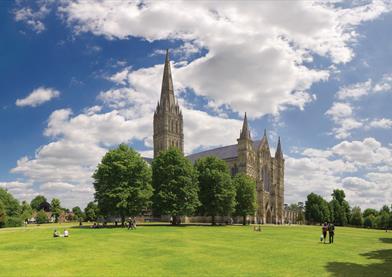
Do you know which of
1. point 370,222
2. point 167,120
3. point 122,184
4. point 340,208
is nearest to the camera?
point 122,184

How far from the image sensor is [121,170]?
64.6 metres

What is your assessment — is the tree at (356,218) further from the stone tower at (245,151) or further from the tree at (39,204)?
the tree at (39,204)

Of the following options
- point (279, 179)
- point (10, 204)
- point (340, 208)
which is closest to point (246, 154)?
point (279, 179)

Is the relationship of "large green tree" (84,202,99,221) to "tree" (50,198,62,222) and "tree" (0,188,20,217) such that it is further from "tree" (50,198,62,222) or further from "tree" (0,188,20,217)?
"tree" (50,198,62,222)

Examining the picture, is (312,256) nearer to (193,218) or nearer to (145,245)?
(145,245)

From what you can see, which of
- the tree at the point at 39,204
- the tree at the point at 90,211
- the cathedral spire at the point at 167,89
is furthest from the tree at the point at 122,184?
the tree at the point at 39,204

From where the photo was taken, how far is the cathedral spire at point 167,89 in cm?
13588

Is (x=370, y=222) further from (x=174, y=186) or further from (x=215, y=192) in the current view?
(x=174, y=186)

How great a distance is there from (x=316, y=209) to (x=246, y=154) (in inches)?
1601

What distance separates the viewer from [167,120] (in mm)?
133625

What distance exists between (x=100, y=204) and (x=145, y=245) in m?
35.2

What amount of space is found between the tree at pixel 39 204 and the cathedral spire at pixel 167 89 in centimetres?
9625

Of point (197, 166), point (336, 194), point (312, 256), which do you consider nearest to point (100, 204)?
point (197, 166)

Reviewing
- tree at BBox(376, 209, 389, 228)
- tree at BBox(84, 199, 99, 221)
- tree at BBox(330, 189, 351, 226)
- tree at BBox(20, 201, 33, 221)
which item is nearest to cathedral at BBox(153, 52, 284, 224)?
tree at BBox(330, 189, 351, 226)
